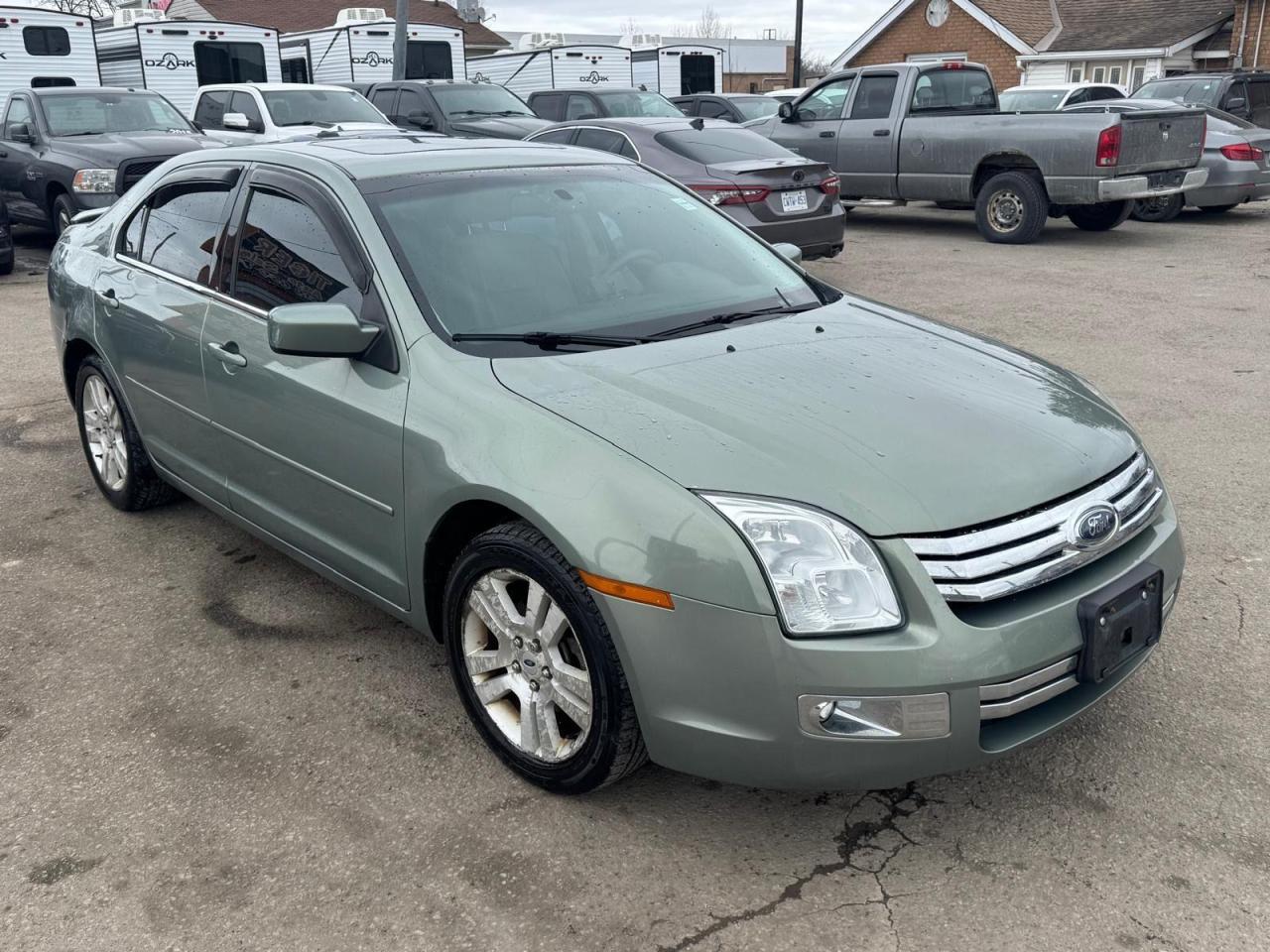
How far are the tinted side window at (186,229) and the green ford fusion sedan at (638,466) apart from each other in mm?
26

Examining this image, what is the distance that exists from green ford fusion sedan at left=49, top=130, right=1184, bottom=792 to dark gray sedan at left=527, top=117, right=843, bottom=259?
5.21 metres

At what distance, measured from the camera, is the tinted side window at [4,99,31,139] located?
39.7 ft

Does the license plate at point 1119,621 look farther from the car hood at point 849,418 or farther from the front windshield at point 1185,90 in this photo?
the front windshield at point 1185,90

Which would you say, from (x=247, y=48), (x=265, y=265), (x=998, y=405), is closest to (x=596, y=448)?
(x=998, y=405)

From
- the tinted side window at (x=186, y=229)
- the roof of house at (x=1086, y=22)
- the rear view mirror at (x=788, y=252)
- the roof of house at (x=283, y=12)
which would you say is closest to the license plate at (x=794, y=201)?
the rear view mirror at (x=788, y=252)

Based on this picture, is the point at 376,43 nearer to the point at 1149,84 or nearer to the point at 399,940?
the point at 1149,84

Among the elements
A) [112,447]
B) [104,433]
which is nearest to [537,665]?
[112,447]

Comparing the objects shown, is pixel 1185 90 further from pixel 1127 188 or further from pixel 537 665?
pixel 537 665

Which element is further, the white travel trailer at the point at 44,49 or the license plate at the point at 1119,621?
the white travel trailer at the point at 44,49

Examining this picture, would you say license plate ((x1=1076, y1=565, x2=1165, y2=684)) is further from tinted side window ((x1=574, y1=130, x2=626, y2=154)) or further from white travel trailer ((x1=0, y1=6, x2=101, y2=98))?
white travel trailer ((x1=0, y1=6, x2=101, y2=98))

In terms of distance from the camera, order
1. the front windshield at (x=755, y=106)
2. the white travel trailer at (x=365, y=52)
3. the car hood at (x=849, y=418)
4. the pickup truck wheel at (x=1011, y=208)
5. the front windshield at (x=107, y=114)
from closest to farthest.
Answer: the car hood at (x=849, y=418), the front windshield at (x=107, y=114), the pickup truck wheel at (x=1011, y=208), the white travel trailer at (x=365, y=52), the front windshield at (x=755, y=106)

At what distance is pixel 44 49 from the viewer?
53.8 feet

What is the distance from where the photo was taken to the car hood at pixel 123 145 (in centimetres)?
1091

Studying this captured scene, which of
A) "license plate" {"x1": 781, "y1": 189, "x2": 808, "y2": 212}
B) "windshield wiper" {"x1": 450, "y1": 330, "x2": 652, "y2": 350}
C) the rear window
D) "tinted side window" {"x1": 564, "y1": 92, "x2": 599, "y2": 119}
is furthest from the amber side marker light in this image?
"tinted side window" {"x1": 564, "y1": 92, "x2": 599, "y2": 119}
